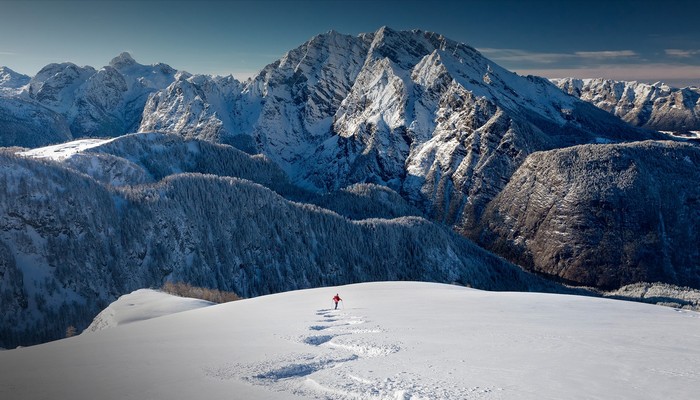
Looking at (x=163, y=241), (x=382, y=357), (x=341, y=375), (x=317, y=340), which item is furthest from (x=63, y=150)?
(x=341, y=375)

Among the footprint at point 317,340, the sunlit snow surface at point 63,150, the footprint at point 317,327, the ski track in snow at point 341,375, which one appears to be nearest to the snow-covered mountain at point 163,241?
the sunlit snow surface at point 63,150

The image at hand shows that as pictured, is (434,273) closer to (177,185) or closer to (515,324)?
(177,185)

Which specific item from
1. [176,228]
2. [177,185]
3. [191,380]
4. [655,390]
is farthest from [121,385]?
[177,185]

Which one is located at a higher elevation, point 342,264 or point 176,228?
point 176,228

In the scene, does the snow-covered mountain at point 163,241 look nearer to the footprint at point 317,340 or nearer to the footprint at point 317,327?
the footprint at point 317,327

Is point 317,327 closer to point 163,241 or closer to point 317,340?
point 317,340

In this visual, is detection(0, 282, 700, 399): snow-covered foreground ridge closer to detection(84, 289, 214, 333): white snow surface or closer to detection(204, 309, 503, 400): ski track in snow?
detection(204, 309, 503, 400): ski track in snow
